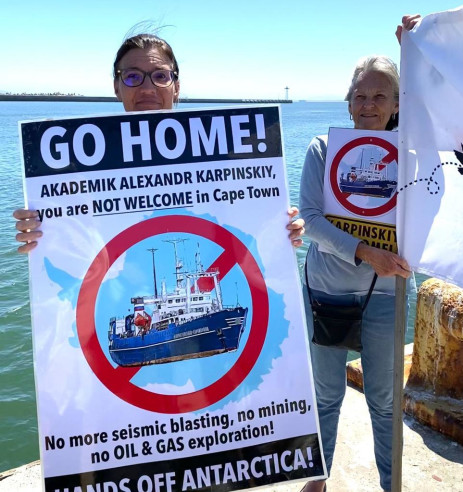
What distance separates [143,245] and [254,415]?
2.33 ft

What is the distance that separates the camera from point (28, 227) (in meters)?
1.69

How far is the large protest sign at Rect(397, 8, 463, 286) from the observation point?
72.4 inches

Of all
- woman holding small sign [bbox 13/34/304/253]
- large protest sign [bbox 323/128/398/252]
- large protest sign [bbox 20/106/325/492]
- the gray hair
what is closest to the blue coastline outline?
large protest sign [bbox 20/106/325/492]

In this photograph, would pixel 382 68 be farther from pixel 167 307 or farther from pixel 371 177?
pixel 167 307

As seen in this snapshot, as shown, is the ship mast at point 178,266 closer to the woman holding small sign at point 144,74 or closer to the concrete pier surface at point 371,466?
the woman holding small sign at point 144,74

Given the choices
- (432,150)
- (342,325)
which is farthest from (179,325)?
(432,150)

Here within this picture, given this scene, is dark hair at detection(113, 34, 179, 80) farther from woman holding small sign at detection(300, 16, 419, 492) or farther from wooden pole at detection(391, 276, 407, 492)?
wooden pole at detection(391, 276, 407, 492)

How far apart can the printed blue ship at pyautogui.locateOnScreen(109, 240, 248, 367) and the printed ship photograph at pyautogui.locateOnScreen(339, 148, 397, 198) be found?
778mm

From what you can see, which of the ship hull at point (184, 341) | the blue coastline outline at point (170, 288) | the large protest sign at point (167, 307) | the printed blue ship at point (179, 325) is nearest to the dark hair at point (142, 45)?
the large protest sign at point (167, 307)

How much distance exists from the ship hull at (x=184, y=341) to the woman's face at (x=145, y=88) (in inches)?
33.4

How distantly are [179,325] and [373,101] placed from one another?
4.09 ft

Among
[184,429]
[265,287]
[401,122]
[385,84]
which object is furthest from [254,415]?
[385,84]

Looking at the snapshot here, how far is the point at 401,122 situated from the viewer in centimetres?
197

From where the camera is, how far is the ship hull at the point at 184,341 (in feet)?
5.69
